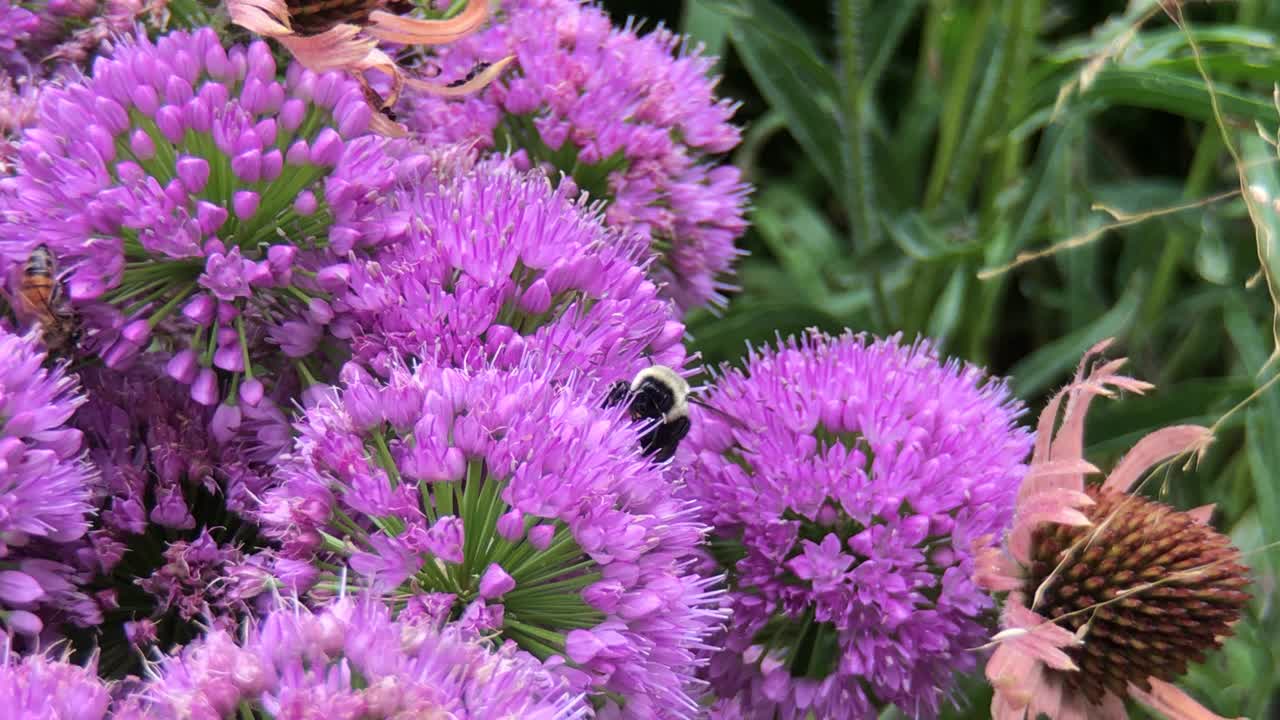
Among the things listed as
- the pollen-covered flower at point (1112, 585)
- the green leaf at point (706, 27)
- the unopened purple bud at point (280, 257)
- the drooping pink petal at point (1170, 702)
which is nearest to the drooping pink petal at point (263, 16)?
the unopened purple bud at point (280, 257)

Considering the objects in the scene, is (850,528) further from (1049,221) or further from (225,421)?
(1049,221)

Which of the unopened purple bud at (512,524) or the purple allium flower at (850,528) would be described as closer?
the unopened purple bud at (512,524)

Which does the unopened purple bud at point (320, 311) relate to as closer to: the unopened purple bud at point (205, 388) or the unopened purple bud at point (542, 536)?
the unopened purple bud at point (205, 388)

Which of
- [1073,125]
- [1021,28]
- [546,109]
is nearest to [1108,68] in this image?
[1073,125]

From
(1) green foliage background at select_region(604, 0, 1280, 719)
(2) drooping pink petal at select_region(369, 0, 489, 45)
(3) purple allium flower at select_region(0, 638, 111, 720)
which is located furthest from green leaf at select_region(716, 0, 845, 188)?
(3) purple allium flower at select_region(0, 638, 111, 720)

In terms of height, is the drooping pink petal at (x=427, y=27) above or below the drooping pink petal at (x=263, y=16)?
below

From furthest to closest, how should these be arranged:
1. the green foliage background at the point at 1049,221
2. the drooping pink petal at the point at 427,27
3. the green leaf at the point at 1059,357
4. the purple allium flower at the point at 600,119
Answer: the green leaf at the point at 1059,357, the green foliage background at the point at 1049,221, the purple allium flower at the point at 600,119, the drooping pink petal at the point at 427,27

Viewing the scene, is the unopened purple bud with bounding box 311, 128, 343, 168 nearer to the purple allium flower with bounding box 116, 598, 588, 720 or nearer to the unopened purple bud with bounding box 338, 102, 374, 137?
the unopened purple bud with bounding box 338, 102, 374, 137

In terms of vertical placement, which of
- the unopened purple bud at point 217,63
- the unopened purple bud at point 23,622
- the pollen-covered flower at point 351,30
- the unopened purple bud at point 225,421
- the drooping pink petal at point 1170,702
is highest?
the pollen-covered flower at point 351,30
